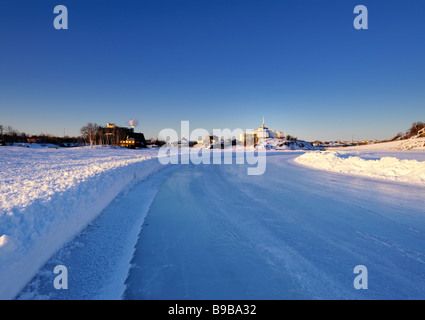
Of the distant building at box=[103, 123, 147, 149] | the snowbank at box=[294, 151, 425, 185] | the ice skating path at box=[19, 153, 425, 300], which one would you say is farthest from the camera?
the distant building at box=[103, 123, 147, 149]

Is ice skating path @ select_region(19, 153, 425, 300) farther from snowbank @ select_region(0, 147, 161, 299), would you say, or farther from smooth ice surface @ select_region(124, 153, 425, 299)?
snowbank @ select_region(0, 147, 161, 299)

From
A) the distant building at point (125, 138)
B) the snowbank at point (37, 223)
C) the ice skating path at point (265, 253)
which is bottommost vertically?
the ice skating path at point (265, 253)

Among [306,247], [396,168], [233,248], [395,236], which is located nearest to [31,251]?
[233,248]

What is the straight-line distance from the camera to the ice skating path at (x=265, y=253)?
6.67 ft

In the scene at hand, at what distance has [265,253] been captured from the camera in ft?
8.89

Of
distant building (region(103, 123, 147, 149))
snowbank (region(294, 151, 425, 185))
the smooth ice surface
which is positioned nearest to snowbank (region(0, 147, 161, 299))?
the smooth ice surface

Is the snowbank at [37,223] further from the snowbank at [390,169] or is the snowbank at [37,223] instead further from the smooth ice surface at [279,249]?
the snowbank at [390,169]

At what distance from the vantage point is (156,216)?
166 inches

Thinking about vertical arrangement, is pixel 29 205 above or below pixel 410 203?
above

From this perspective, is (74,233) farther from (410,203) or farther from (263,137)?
(263,137)

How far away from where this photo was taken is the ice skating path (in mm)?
2033

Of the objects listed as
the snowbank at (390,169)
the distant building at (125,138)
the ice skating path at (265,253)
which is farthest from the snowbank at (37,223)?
the distant building at (125,138)

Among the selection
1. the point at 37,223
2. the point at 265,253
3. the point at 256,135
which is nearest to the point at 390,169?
the point at 265,253
